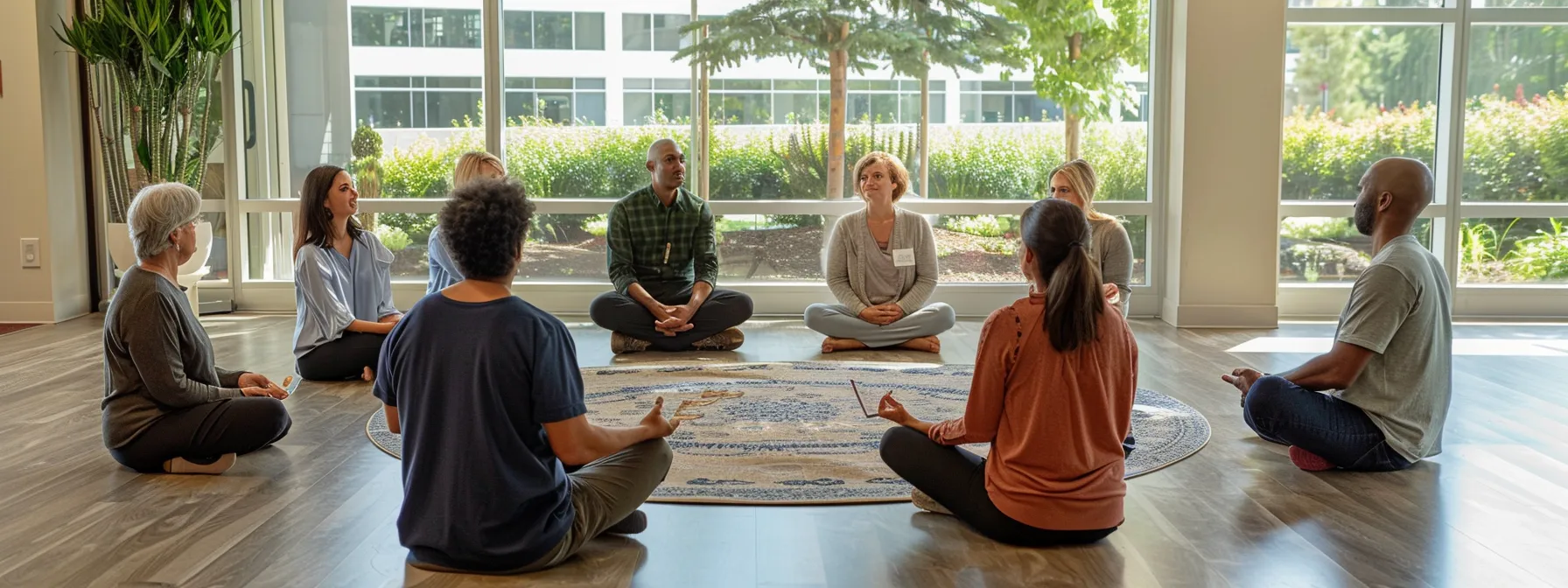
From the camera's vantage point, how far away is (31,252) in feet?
23.9

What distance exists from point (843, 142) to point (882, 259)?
1543mm

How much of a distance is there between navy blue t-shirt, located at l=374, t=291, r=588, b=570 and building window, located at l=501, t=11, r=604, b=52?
534cm

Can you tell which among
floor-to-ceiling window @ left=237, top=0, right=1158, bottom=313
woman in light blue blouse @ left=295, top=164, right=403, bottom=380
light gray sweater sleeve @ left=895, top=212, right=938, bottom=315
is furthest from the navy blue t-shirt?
floor-to-ceiling window @ left=237, top=0, right=1158, bottom=313

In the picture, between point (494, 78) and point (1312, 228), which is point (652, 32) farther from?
point (1312, 228)

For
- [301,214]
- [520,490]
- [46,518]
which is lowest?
[46,518]

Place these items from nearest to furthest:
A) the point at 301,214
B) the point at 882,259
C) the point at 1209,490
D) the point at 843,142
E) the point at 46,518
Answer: the point at 46,518 < the point at 1209,490 < the point at 301,214 < the point at 882,259 < the point at 843,142

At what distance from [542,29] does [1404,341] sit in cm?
553

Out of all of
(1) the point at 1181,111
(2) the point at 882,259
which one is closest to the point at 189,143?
(2) the point at 882,259

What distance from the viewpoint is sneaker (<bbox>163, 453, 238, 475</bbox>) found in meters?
3.74

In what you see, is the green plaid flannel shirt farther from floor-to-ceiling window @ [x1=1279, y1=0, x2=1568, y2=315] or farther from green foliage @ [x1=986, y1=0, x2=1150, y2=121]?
floor-to-ceiling window @ [x1=1279, y1=0, x2=1568, y2=315]

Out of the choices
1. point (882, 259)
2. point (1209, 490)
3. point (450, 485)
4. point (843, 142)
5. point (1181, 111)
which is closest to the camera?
point (450, 485)

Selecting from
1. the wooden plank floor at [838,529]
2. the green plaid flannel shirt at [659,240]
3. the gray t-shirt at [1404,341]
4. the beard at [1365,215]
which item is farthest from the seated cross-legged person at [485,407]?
the green plaid flannel shirt at [659,240]

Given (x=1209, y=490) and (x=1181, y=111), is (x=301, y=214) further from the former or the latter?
(x=1181, y=111)

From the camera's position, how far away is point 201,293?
25.7 feet
